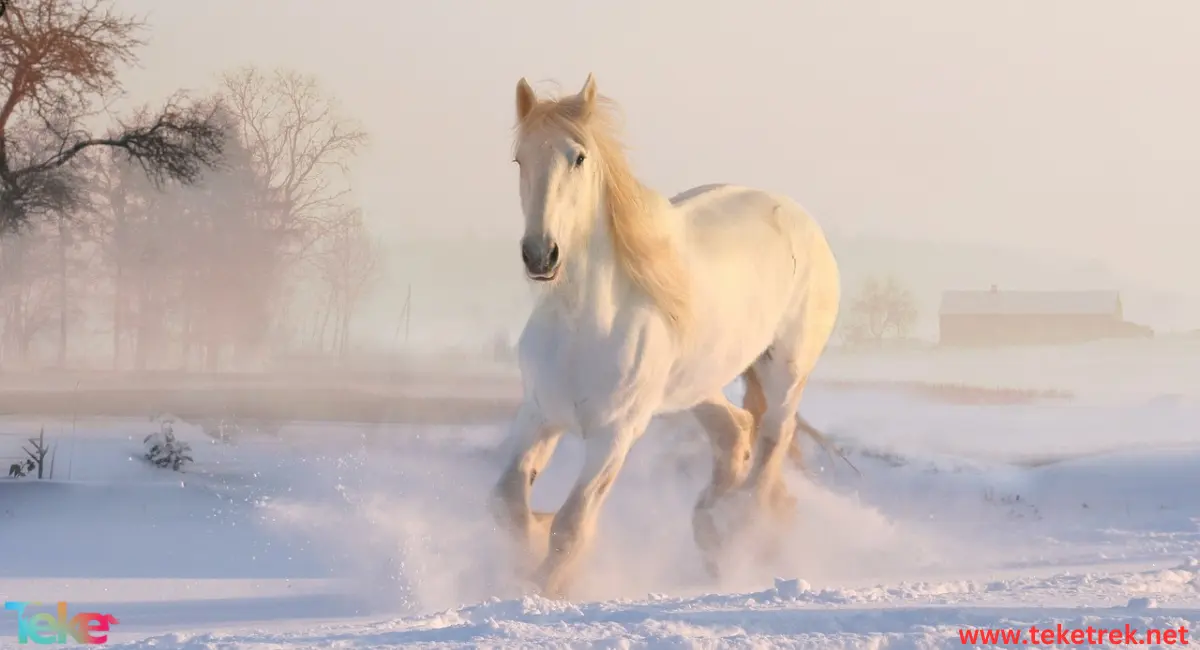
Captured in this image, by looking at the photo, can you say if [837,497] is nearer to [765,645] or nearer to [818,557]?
[818,557]

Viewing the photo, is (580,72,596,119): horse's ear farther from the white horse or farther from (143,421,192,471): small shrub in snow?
(143,421,192,471): small shrub in snow

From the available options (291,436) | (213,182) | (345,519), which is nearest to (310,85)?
(213,182)

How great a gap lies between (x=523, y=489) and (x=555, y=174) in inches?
55.1

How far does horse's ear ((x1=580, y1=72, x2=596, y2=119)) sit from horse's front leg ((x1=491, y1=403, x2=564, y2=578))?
1280 mm

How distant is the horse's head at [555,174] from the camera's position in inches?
174

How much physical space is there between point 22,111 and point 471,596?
777 centimetres

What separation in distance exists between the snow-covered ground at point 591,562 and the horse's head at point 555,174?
1320mm

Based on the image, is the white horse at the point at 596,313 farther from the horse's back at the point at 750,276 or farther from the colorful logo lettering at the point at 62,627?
the colorful logo lettering at the point at 62,627

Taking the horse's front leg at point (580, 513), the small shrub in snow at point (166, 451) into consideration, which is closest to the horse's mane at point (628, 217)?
the horse's front leg at point (580, 513)

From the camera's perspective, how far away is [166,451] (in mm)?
9438

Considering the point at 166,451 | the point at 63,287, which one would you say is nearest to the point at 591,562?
the point at 166,451

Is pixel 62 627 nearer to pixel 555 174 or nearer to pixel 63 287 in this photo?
pixel 555 174

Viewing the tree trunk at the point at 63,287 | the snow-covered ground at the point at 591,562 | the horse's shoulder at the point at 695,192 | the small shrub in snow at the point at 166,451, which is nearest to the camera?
the snow-covered ground at the point at 591,562

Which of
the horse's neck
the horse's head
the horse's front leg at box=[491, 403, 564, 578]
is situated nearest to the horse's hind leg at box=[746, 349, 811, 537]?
the horse's front leg at box=[491, 403, 564, 578]
